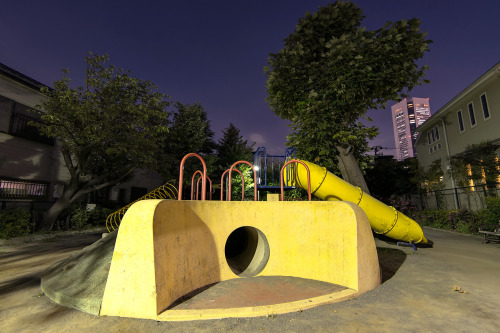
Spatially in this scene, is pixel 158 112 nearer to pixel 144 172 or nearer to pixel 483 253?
pixel 144 172

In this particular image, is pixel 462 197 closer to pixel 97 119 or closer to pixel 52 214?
pixel 97 119

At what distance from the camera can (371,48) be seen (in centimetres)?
920

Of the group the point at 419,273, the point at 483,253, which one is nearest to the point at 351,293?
the point at 419,273

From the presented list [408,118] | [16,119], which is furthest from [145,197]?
[408,118]

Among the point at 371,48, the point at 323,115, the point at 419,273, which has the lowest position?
the point at 419,273

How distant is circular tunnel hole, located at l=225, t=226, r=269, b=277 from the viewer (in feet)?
18.4

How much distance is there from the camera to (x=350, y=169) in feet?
33.7

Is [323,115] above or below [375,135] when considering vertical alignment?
above

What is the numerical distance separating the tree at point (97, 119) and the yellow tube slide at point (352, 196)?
364 inches

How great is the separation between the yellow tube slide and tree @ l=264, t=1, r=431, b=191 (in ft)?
6.38

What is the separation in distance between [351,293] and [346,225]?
121 centimetres

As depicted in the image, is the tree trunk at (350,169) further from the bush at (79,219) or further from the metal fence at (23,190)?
the metal fence at (23,190)

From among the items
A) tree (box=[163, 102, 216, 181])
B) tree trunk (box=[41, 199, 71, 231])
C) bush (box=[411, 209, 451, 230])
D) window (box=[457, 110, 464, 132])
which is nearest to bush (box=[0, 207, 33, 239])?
tree trunk (box=[41, 199, 71, 231])

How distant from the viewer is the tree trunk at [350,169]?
10148 millimetres
